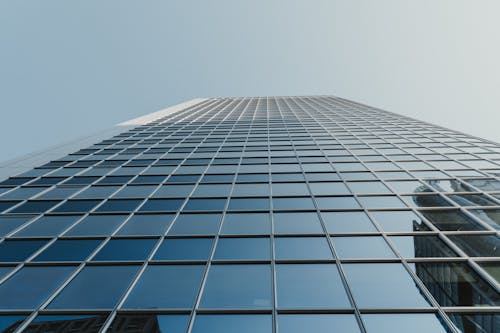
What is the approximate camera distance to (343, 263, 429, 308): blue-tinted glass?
7625 millimetres

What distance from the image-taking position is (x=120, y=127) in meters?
30.4

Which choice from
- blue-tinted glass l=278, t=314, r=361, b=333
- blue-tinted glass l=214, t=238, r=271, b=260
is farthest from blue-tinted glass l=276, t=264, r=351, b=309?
blue-tinted glass l=214, t=238, r=271, b=260

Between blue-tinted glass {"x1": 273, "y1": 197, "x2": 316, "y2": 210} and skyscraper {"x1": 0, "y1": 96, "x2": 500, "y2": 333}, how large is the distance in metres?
0.04

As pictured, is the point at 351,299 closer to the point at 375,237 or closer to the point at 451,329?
the point at 451,329

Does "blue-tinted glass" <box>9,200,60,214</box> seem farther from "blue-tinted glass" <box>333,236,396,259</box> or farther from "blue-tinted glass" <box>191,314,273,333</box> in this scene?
"blue-tinted glass" <box>333,236,396,259</box>

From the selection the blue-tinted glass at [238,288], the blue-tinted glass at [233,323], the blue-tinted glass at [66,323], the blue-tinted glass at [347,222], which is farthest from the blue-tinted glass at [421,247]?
the blue-tinted glass at [66,323]

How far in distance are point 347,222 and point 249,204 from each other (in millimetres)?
3789

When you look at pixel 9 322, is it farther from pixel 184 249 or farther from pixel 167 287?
pixel 184 249

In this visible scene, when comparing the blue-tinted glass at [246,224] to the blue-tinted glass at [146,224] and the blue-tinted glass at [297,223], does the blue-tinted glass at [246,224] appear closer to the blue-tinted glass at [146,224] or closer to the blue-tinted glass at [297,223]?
the blue-tinted glass at [297,223]

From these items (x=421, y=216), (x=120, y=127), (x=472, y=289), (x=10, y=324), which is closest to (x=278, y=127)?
(x=120, y=127)

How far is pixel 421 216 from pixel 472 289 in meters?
4.06

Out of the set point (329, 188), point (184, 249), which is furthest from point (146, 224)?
point (329, 188)

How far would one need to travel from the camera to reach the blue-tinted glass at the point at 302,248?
962 centimetres

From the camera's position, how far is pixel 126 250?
1027 centimetres
